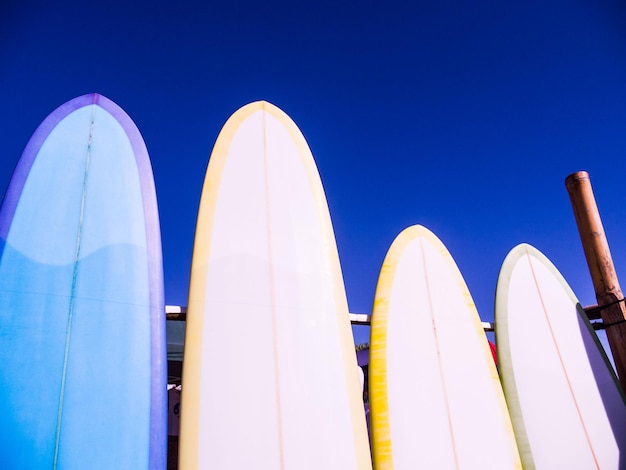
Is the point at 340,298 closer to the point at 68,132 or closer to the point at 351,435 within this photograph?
the point at 351,435

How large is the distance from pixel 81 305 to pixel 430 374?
6.00 ft

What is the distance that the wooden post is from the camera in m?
2.51

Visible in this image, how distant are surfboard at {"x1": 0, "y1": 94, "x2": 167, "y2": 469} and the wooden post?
2725 mm

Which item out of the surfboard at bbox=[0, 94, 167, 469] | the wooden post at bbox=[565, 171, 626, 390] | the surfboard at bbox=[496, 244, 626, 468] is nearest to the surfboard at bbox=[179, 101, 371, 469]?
the surfboard at bbox=[0, 94, 167, 469]

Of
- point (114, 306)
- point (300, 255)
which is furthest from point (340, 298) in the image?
point (114, 306)

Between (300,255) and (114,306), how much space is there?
3.12 feet

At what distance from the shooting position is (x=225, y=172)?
2324mm

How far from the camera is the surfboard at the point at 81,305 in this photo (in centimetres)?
154

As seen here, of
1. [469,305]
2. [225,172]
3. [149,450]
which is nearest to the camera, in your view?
[149,450]

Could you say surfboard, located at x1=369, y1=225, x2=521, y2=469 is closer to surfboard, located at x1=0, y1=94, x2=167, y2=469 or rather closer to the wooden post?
the wooden post

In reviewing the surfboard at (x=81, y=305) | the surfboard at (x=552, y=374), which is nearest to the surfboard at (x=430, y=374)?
the surfboard at (x=552, y=374)

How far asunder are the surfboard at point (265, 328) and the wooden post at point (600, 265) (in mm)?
1804

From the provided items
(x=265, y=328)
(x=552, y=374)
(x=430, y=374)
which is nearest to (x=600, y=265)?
(x=552, y=374)

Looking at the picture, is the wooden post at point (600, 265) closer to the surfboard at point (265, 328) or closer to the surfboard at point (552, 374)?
the surfboard at point (552, 374)
